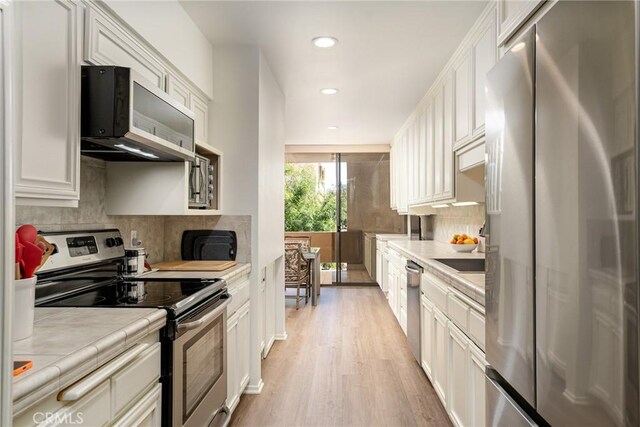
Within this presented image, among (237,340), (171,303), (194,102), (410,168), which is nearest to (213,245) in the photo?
(237,340)

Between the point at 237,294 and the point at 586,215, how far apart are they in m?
2.08

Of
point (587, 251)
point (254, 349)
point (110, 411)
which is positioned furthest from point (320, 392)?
point (587, 251)

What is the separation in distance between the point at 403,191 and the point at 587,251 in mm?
4910

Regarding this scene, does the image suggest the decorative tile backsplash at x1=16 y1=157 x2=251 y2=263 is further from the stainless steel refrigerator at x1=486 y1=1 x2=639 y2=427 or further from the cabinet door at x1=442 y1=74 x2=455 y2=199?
the stainless steel refrigerator at x1=486 y1=1 x2=639 y2=427

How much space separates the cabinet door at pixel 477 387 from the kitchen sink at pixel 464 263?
127cm

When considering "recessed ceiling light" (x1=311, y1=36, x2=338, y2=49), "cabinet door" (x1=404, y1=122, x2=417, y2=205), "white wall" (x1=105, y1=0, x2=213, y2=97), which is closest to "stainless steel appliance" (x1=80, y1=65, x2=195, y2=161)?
"white wall" (x1=105, y1=0, x2=213, y2=97)

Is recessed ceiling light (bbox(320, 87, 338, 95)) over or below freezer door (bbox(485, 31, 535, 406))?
over

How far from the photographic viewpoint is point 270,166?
3.41 m

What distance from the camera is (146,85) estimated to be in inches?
66.9

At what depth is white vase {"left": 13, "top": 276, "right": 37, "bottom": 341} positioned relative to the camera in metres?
1.09

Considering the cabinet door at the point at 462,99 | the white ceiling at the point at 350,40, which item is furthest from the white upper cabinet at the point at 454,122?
the white ceiling at the point at 350,40

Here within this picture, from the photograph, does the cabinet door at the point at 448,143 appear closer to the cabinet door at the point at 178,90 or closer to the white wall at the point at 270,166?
→ the white wall at the point at 270,166

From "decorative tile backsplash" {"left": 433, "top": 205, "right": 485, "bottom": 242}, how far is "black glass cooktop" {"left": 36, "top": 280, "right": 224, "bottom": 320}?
258cm

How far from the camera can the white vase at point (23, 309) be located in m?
1.09
